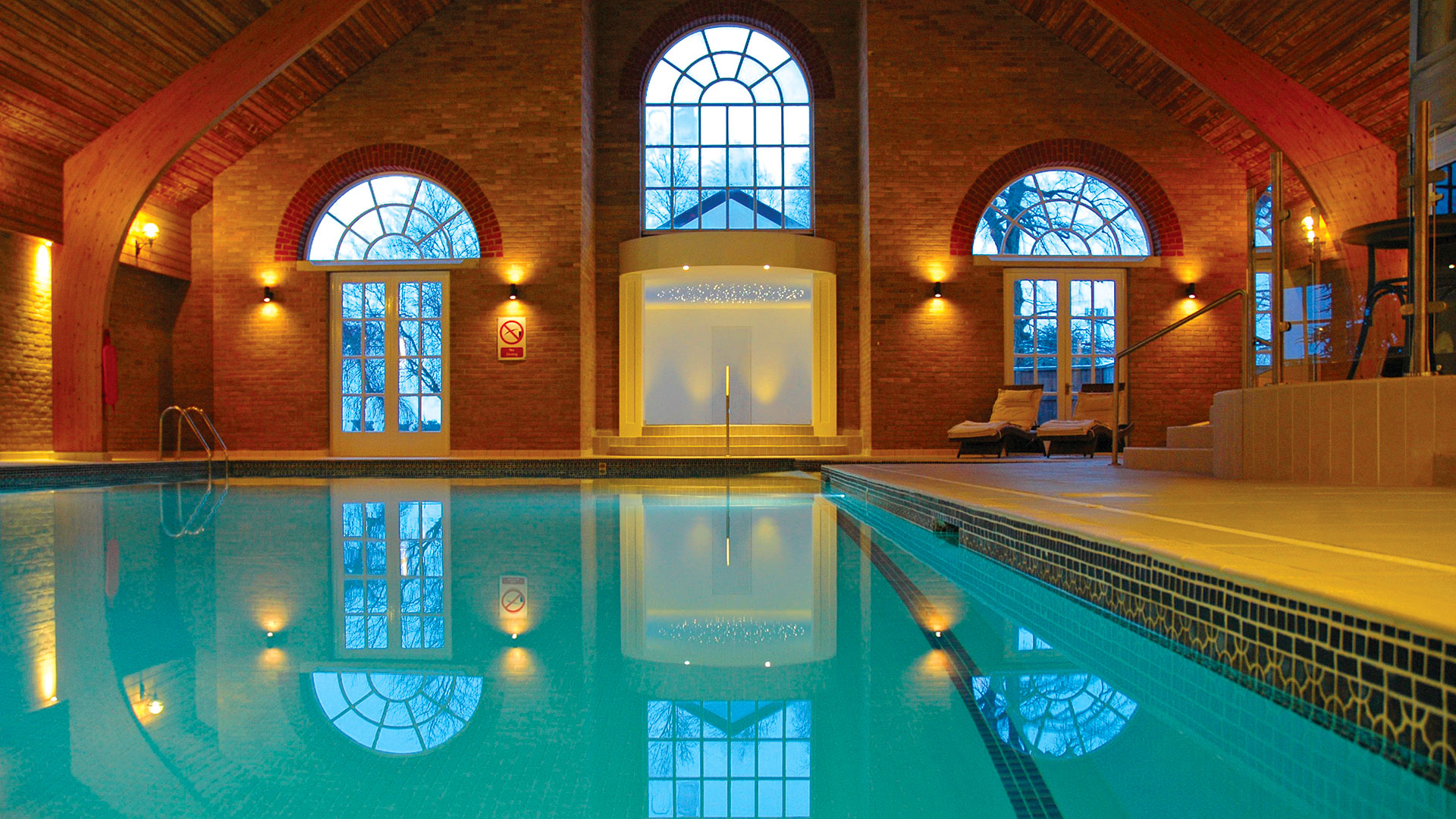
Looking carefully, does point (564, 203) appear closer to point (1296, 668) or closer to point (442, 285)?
point (442, 285)

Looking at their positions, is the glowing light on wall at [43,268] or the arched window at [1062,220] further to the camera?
the arched window at [1062,220]

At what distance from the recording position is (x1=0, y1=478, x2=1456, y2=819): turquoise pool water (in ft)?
4.39

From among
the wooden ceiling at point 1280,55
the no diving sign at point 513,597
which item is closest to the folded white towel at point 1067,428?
the wooden ceiling at point 1280,55

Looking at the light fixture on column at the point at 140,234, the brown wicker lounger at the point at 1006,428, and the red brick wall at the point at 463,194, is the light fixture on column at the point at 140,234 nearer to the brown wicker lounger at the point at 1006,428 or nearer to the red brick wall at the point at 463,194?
the red brick wall at the point at 463,194

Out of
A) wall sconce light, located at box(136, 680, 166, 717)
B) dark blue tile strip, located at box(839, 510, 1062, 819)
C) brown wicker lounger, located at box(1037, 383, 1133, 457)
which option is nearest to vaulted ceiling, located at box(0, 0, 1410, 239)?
brown wicker lounger, located at box(1037, 383, 1133, 457)

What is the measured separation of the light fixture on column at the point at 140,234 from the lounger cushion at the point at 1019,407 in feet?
32.2

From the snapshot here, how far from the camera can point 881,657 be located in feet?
7.02

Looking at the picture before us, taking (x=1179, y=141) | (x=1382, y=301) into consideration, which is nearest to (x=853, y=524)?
(x=1382, y=301)

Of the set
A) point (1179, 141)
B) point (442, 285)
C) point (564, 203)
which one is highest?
point (1179, 141)

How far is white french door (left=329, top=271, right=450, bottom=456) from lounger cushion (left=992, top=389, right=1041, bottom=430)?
21.9ft

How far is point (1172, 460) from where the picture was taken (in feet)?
20.2

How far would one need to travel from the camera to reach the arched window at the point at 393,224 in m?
11.6

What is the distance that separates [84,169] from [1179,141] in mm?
12193

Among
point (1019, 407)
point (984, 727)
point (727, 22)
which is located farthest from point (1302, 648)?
point (727, 22)
